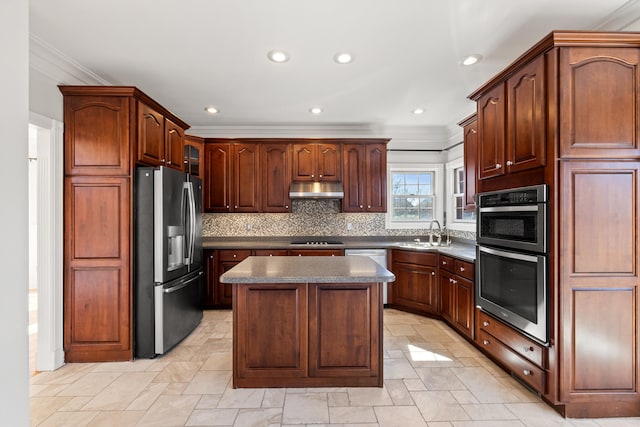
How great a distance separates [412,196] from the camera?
205 inches

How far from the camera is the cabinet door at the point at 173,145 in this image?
138 inches

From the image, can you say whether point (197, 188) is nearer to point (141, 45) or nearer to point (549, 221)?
point (141, 45)

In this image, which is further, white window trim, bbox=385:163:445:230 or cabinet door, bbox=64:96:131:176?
white window trim, bbox=385:163:445:230

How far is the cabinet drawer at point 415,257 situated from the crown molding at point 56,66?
405 cm

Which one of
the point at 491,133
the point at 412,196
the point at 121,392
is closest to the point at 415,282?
the point at 412,196

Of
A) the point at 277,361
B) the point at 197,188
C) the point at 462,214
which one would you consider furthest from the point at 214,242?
the point at 462,214

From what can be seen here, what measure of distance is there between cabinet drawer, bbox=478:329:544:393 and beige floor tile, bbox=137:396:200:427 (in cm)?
242

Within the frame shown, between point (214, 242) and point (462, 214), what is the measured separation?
378cm

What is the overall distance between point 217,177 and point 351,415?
368 cm

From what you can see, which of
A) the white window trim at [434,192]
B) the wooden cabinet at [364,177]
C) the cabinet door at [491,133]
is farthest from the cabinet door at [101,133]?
the white window trim at [434,192]

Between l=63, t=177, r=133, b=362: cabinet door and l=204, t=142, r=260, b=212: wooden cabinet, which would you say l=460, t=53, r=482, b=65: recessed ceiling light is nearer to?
l=204, t=142, r=260, b=212: wooden cabinet

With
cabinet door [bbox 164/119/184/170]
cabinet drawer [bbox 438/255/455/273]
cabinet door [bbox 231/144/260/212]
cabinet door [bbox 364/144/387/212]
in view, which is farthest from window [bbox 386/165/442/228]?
cabinet door [bbox 164/119/184/170]

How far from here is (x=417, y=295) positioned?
4.25m

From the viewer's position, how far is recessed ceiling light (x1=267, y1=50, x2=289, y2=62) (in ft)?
8.91
